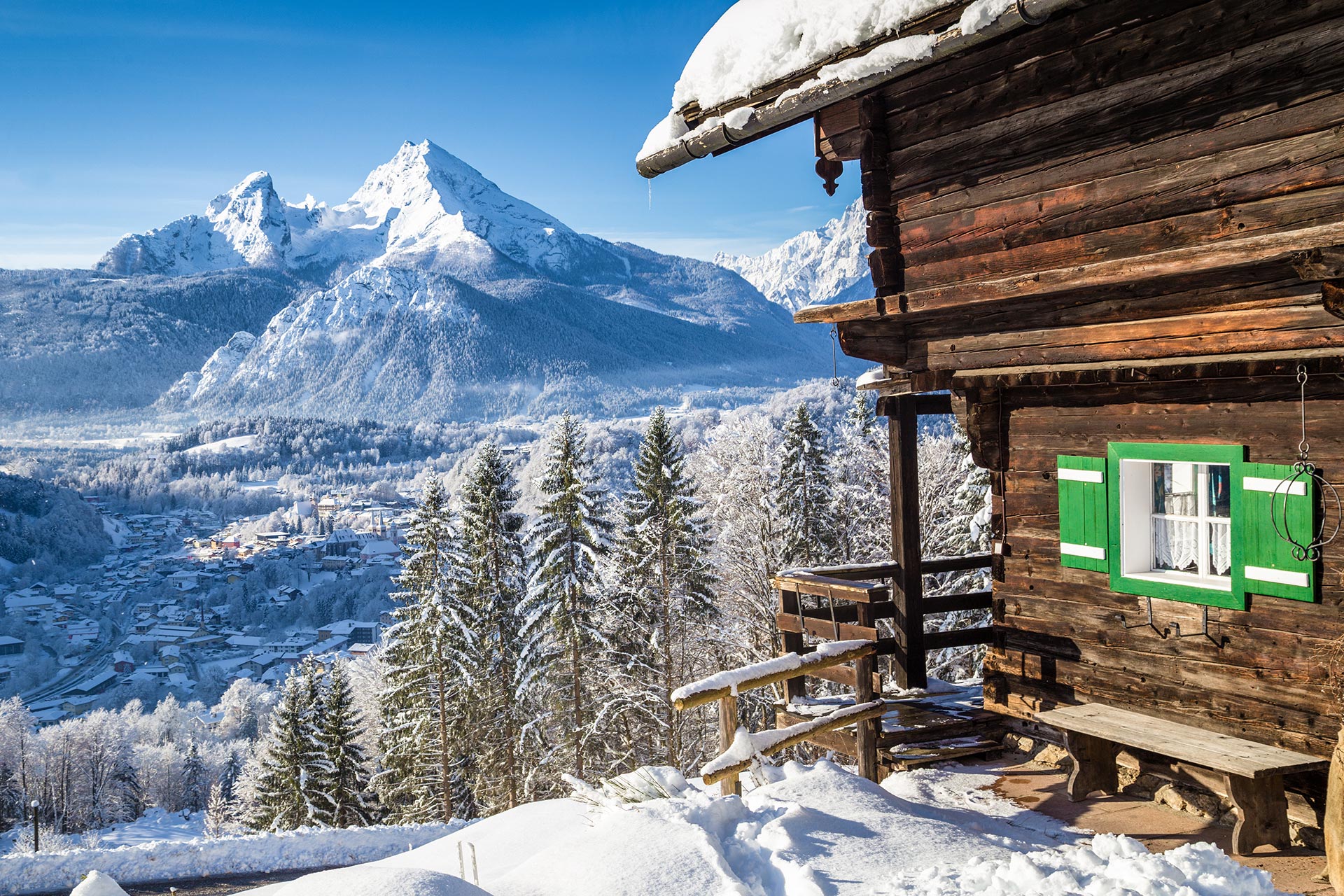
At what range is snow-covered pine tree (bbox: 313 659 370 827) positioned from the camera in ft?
81.5

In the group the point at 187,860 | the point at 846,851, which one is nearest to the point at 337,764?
the point at 187,860

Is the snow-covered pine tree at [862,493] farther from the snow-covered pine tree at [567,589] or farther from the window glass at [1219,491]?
the window glass at [1219,491]

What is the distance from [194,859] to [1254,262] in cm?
1562

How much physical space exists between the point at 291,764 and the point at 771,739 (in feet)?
72.5

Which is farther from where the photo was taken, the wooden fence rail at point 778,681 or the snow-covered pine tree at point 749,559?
the snow-covered pine tree at point 749,559

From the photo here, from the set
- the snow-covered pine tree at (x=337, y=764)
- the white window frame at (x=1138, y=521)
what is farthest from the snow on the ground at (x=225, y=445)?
the white window frame at (x=1138, y=521)

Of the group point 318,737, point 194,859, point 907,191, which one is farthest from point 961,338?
point 318,737

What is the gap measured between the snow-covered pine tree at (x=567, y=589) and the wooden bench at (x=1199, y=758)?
18.0 metres

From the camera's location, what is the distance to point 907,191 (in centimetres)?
746

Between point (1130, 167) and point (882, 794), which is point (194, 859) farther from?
point (1130, 167)

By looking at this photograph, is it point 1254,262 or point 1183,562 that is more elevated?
point 1254,262

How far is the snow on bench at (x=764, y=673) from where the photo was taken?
21.3 ft

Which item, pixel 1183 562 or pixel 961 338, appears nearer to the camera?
pixel 1183 562

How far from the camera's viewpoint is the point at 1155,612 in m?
6.55
